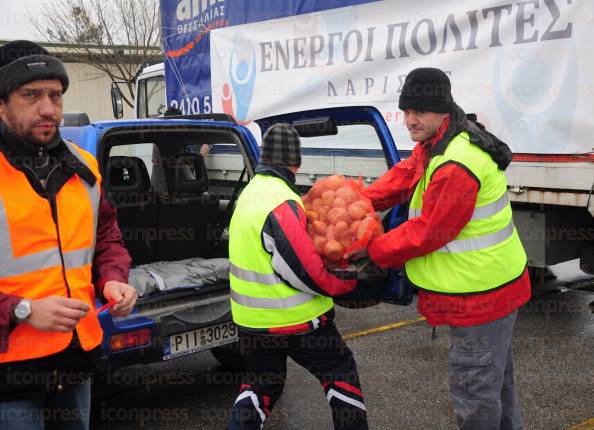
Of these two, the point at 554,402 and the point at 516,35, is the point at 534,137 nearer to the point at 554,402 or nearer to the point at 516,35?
the point at 516,35

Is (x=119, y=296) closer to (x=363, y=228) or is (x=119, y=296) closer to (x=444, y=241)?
(x=363, y=228)

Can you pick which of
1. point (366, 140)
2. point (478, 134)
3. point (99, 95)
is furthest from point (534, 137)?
point (99, 95)

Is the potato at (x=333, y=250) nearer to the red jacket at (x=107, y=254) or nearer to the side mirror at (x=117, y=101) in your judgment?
the red jacket at (x=107, y=254)

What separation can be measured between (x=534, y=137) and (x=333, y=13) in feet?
7.99

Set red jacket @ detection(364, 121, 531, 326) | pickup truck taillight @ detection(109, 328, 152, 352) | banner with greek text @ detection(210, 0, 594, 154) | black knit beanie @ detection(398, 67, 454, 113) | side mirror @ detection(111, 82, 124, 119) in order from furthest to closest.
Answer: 1. side mirror @ detection(111, 82, 124, 119)
2. banner with greek text @ detection(210, 0, 594, 154)
3. pickup truck taillight @ detection(109, 328, 152, 352)
4. black knit beanie @ detection(398, 67, 454, 113)
5. red jacket @ detection(364, 121, 531, 326)

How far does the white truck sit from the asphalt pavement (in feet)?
2.81

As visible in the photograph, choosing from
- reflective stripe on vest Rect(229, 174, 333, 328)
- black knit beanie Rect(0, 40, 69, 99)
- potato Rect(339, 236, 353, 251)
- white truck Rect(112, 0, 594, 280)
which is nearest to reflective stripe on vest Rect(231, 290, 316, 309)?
reflective stripe on vest Rect(229, 174, 333, 328)

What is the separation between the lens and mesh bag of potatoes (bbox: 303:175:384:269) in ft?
8.66

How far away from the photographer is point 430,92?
258 cm

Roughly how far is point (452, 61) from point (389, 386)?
8.69ft

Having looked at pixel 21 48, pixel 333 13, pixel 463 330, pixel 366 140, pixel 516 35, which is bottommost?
pixel 463 330

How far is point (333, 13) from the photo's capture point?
5.91 metres

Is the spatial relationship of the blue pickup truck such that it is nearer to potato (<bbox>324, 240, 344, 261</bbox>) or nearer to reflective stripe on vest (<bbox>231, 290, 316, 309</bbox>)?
potato (<bbox>324, 240, 344, 261</bbox>)

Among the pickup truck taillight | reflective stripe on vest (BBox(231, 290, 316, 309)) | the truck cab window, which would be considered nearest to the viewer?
reflective stripe on vest (BBox(231, 290, 316, 309))
